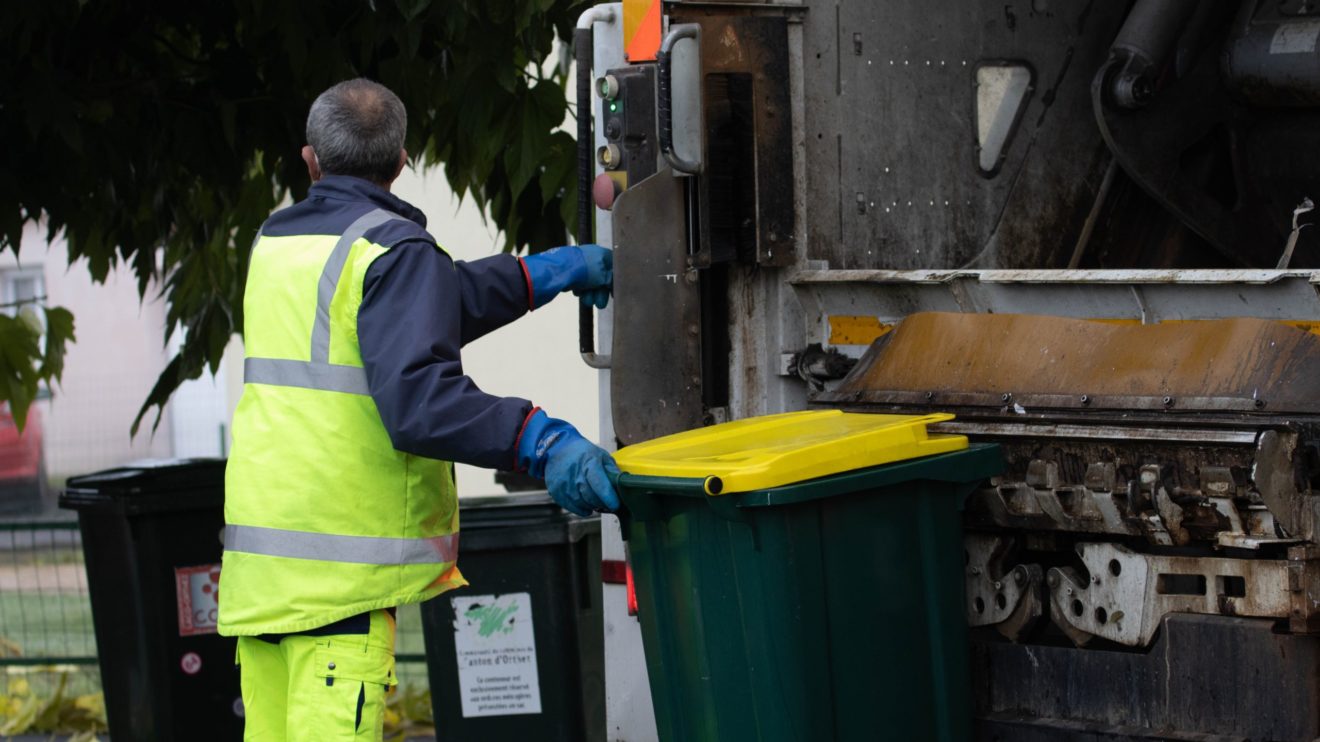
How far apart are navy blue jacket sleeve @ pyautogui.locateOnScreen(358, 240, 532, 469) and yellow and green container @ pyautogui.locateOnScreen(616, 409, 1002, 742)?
238mm

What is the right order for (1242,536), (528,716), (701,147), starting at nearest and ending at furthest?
1. (1242,536)
2. (701,147)
3. (528,716)

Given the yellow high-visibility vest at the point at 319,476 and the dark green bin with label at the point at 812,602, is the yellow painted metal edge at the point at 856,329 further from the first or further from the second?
the yellow high-visibility vest at the point at 319,476

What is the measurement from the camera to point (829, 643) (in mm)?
3008

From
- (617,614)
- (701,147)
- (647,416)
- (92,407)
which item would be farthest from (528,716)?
(92,407)

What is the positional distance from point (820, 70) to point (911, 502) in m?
1.02

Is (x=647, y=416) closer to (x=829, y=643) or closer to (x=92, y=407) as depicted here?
(x=829, y=643)

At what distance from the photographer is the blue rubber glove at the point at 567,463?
10.3 ft

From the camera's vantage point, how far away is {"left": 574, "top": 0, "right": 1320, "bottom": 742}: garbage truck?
9.73ft

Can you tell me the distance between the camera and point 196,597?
220 inches

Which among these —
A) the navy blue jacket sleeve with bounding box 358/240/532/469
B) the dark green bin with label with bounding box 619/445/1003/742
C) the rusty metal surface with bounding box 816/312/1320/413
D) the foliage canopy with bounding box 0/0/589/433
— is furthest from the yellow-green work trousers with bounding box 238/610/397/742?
the foliage canopy with bounding box 0/0/589/433

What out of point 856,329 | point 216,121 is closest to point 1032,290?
point 856,329

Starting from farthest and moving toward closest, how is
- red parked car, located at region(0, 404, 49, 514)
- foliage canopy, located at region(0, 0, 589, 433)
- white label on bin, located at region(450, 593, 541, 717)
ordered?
red parked car, located at region(0, 404, 49, 514)
white label on bin, located at region(450, 593, 541, 717)
foliage canopy, located at region(0, 0, 589, 433)

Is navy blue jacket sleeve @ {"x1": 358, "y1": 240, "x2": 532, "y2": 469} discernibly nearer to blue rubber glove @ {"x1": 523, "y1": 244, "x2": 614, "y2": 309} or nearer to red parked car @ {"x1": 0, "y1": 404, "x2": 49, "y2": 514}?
blue rubber glove @ {"x1": 523, "y1": 244, "x2": 614, "y2": 309}

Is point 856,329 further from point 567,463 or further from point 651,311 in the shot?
point 567,463
